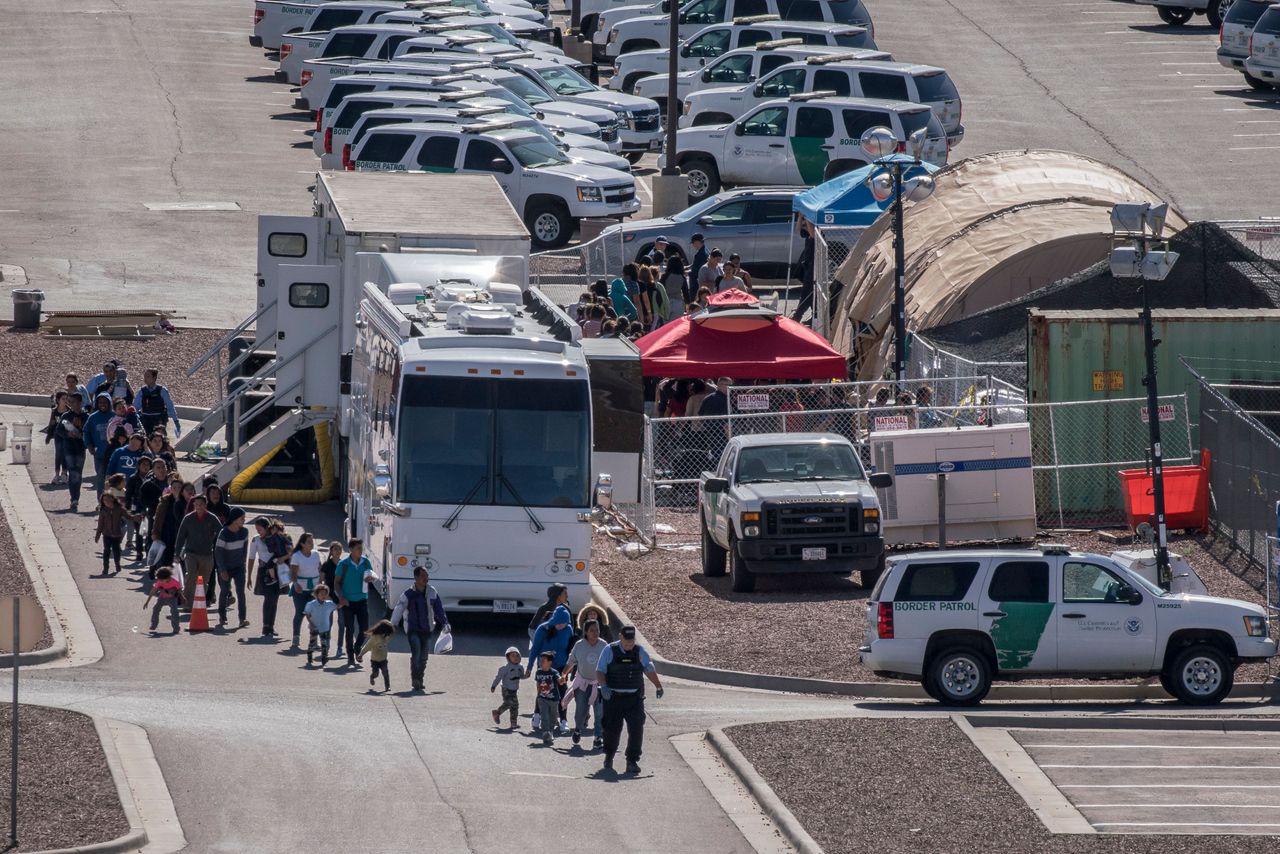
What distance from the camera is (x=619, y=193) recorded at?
133ft

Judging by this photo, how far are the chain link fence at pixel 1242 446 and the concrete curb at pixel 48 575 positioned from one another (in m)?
11.9

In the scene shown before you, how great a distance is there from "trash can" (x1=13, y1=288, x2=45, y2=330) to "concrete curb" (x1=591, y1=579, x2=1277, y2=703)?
768 inches

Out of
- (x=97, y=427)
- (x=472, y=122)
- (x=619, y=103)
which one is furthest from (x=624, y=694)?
(x=619, y=103)

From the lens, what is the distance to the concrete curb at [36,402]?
33.1m

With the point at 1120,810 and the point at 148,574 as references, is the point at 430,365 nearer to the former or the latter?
the point at 148,574

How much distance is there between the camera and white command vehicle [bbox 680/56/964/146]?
4275cm

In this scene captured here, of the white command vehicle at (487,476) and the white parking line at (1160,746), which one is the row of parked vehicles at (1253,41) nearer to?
the white command vehicle at (487,476)

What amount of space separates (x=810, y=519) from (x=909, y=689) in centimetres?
352

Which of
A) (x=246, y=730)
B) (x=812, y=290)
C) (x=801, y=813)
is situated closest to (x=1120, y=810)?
(x=801, y=813)

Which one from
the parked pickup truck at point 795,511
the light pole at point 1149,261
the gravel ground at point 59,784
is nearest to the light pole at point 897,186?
the parked pickup truck at point 795,511

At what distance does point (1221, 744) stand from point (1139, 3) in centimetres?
4895

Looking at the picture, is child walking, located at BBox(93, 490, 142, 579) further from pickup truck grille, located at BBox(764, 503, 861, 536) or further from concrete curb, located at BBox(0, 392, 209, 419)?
concrete curb, located at BBox(0, 392, 209, 419)

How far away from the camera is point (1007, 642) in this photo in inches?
750

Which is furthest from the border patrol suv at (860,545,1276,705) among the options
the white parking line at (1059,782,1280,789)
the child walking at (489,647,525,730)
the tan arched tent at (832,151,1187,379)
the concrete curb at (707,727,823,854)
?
the tan arched tent at (832,151,1187,379)
